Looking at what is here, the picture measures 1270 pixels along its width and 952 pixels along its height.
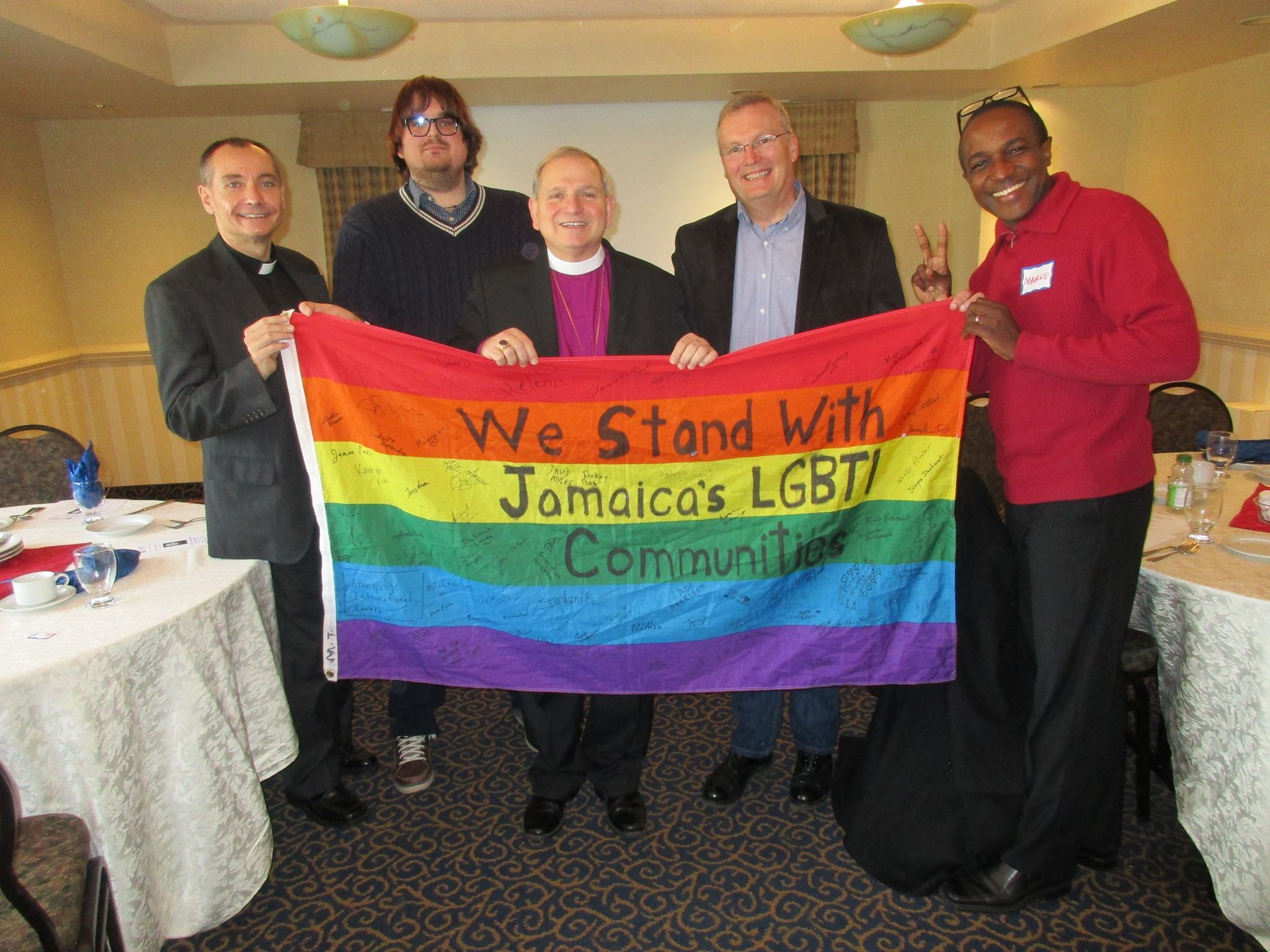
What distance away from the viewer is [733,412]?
196 centimetres

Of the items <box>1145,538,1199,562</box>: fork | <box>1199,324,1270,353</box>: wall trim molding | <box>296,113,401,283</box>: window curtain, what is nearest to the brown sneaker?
<box>1145,538,1199,562</box>: fork

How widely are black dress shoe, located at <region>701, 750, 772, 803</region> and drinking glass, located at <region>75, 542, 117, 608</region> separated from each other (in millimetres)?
1725

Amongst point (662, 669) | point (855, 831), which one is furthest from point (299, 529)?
point (855, 831)

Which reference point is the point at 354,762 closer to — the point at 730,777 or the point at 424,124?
the point at 730,777

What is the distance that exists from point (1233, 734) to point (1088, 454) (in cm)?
73

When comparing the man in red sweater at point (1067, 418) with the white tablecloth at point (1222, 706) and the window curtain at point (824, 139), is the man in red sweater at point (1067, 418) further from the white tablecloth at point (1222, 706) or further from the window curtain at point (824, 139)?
the window curtain at point (824, 139)

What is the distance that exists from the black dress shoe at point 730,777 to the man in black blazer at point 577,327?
246mm

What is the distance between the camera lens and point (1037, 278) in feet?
6.08

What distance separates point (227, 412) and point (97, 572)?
0.47m

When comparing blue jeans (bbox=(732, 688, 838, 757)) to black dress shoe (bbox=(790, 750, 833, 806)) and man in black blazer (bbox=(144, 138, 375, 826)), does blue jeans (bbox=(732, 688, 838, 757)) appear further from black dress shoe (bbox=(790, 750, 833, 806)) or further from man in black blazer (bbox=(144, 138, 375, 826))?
man in black blazer (bbox=(144, 138, 375, 826))

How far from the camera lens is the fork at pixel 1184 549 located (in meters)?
2.12

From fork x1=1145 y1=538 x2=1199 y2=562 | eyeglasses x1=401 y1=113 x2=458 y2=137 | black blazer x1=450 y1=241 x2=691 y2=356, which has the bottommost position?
fork x1=1145 y1=538 x2=1199 y2=562

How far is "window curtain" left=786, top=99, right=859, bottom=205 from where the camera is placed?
667 centimetres

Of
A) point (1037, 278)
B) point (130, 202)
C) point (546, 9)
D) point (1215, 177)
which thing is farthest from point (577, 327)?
point (130, 202)
